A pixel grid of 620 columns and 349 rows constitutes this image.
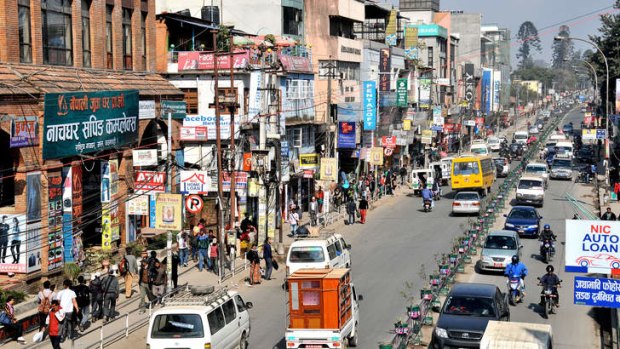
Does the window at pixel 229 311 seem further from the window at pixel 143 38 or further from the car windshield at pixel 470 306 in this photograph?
the window at pixel 143 38

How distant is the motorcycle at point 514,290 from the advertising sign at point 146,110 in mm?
19157

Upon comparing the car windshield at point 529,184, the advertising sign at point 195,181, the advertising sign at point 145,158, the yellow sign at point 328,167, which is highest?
the advertising sign at point 145,158

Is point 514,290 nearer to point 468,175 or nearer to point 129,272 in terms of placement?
point 129,272

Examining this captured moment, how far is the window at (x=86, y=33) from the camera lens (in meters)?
39.6

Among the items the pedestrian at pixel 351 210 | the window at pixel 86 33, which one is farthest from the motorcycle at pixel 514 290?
A: the window at pixel 86 33

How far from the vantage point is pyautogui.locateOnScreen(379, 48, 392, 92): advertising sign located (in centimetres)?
7921

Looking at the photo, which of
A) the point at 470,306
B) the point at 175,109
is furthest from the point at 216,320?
the point at 175,109

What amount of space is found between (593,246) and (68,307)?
1394 centimetres

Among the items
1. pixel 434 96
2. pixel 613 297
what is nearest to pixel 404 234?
pixel 613 297

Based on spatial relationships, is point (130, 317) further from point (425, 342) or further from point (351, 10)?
point (351, 10)

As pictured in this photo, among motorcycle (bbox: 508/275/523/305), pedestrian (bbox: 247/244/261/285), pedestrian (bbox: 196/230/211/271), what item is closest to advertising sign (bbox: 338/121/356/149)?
pedestrian (bbox: 196/230/211/271)

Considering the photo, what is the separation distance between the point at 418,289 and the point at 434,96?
82.5 metres

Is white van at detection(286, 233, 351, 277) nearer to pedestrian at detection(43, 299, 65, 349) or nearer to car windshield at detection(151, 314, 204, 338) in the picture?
pedestrian at detection(43, 299, 65, 349)

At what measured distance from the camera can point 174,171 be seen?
44.8 meters
